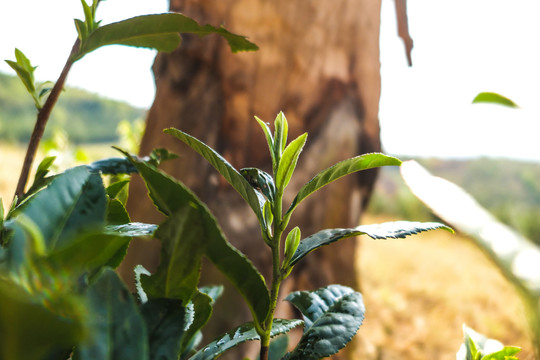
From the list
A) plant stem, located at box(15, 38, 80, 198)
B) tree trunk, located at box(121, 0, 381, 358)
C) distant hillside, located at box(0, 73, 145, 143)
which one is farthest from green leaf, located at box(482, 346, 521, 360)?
distant hillside, located at box(0, 73, 145, 143)

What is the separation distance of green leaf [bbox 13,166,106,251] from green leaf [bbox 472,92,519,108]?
282 millimetres

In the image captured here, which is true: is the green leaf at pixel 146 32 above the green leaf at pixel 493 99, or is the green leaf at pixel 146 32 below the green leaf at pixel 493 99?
above

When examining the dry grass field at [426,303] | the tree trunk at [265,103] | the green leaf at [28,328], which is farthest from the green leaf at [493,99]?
the dry grass field at [426,303]

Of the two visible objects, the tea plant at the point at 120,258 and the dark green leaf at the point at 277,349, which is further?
the dark green leaf at the point at 277,349

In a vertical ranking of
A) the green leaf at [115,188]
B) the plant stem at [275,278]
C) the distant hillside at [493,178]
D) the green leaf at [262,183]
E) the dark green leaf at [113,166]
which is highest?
the green leaf at [262,183]

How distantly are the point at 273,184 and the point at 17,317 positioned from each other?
220 millimetres

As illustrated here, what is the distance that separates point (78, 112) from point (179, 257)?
22441mm

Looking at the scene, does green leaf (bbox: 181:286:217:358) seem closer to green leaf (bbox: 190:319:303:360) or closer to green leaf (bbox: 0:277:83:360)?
green leaf (bbox: 190:319:303:360)

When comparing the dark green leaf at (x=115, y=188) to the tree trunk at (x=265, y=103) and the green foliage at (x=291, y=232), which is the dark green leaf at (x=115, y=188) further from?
the tree trunk at (x=265, y=103)

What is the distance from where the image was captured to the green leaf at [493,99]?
298 millimetres

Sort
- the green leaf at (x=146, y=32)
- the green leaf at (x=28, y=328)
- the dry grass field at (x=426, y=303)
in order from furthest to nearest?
the dry grass field at (x=426, y=303)
the green leaf at (x=146, y=32)
the green leaf at (x=28, y=328)

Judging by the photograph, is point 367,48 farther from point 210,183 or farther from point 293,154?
point 293,154

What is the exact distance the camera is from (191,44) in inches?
48.7

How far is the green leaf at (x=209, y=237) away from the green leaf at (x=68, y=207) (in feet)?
0.12
